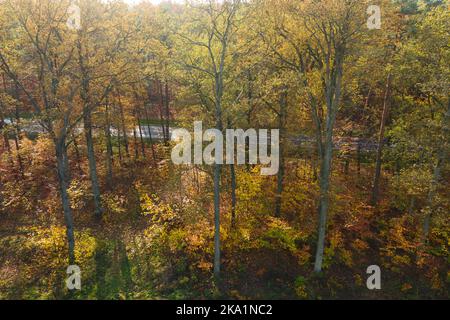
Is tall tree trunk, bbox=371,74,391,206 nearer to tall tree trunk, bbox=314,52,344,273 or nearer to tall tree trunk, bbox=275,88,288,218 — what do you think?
tall tree trunk, bbox=314,52,344,273

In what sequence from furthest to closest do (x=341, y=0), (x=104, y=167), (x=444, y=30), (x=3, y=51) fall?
(x=104, y=167)
(x=3, y=51)
(x=444, y=30)
(x=341, y=0)

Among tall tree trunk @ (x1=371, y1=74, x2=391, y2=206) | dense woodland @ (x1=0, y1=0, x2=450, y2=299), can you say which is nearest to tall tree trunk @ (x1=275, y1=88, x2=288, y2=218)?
dense woodland @ (x1=0, y1=0, x2=450, y2=299)

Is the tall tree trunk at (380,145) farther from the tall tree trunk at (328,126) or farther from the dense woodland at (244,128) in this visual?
the tall tree trunk at (328,126)

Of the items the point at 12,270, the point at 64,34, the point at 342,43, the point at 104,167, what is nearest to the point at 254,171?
the point at 342,43

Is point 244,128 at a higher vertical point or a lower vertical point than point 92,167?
higher

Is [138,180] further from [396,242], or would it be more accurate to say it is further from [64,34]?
[396,242]

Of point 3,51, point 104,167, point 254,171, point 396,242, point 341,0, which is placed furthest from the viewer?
point 104,167

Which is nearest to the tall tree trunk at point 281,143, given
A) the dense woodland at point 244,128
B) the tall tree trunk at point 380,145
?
the dense woodland at point 244,128

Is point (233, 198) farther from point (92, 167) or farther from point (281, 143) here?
point (92, 167)

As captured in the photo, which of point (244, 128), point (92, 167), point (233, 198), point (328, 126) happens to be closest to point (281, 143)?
point (244, 128)
